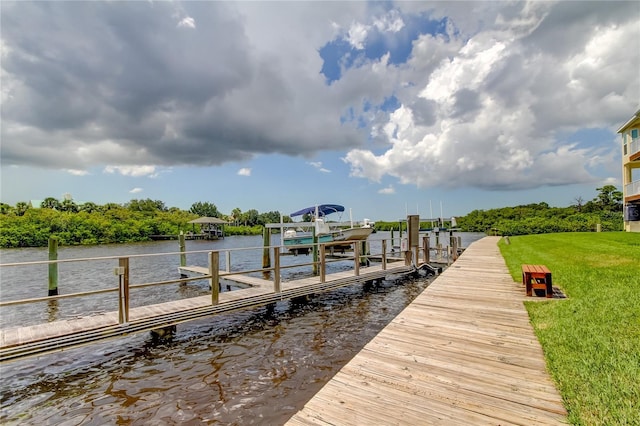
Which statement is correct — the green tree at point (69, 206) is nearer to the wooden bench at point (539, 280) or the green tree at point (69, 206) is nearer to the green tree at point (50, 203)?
the green tree at point (50, 203)

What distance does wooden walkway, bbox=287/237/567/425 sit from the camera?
2.53 meters

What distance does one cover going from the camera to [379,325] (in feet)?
25.8

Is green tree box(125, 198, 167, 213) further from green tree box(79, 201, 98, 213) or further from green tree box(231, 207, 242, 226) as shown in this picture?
green tree box(231, 207, 242, 226)

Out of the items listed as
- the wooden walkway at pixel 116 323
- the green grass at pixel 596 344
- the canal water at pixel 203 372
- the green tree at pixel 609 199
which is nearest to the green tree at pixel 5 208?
the canal water at pixel 203 372

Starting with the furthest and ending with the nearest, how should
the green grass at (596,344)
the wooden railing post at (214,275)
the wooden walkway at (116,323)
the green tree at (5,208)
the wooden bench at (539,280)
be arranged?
the green tree at (5,208), the wooden railing post at (214,275), the wooden bench at (539,280), the wooden walkway at (116,323), the green grass at (596,344)

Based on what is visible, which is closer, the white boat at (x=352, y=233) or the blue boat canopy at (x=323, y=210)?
the white boat at (x=352, y=233)

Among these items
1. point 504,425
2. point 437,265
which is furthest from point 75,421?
point 437,265

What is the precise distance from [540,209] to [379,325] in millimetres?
65738

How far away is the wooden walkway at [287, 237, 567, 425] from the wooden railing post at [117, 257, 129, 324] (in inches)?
180

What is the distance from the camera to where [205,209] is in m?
105

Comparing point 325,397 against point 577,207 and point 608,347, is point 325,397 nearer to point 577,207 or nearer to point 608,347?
point 608,347

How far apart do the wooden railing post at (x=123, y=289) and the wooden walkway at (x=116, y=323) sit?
0.44 ft

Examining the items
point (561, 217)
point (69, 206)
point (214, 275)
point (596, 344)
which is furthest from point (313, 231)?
point (69, 206)

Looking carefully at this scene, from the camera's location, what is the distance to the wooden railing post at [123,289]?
5809 mm
